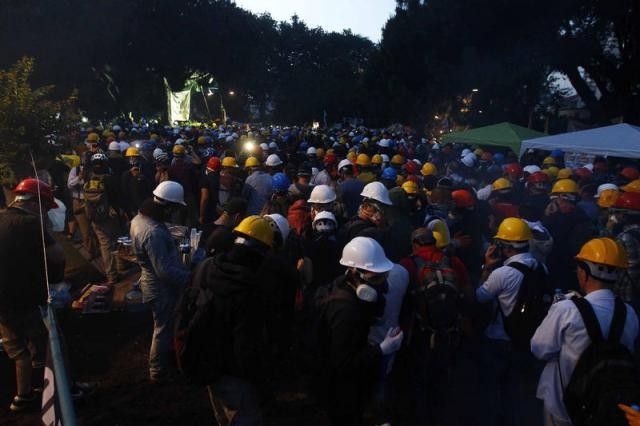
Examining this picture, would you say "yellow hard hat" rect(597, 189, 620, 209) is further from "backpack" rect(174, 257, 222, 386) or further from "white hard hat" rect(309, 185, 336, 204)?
"backpack" rect(174, 257, 222, 386)

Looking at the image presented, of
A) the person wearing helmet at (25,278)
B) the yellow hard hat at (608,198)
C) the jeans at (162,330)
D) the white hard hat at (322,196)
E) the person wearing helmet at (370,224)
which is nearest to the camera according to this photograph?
the person wearing helmet at (25,278)

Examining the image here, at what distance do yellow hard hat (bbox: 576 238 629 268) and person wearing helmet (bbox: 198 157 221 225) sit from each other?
6357 mm

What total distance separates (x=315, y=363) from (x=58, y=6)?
29911 mm

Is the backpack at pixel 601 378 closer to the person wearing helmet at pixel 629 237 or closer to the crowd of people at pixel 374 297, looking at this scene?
the crowd of people at pixel 374 297

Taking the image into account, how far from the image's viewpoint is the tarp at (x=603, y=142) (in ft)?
35.4

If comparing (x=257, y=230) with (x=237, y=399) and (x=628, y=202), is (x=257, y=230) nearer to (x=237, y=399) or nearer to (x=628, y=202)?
(x=237, y=399)

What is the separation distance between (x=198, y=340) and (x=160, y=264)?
193 cm

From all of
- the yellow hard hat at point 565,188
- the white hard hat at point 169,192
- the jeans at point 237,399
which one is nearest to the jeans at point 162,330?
the white hard hat at point 169,192

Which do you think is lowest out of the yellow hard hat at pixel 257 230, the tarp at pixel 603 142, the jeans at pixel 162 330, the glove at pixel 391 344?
the jeans at pixel 162 330

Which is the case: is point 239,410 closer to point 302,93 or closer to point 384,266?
point 384,266

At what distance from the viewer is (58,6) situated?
1043 inches

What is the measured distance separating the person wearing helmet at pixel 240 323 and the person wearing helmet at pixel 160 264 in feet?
5.34

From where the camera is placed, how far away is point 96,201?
7.68m

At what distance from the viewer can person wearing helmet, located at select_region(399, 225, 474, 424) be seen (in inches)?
150
